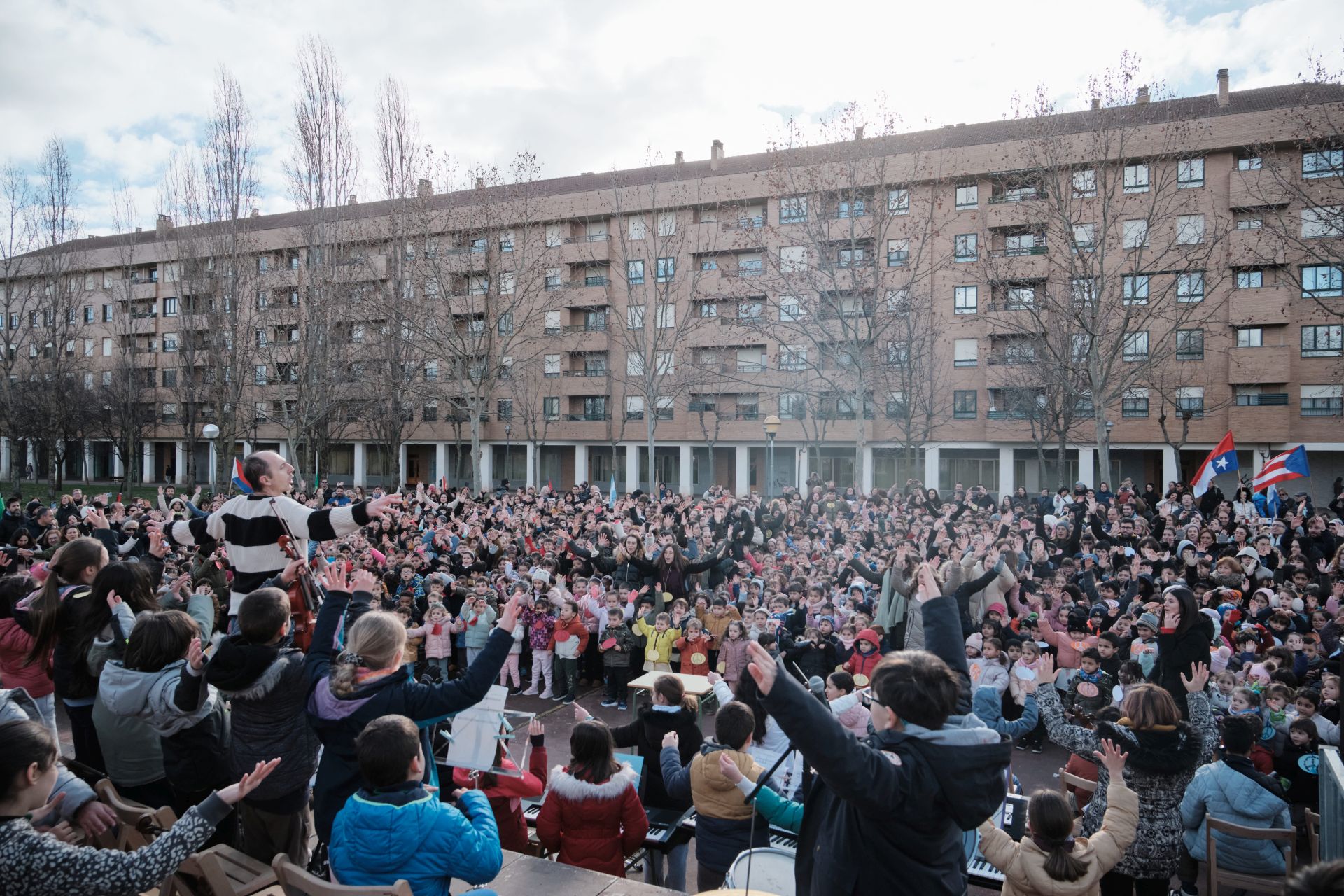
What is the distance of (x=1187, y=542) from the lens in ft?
37.9

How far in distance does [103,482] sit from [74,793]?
188 ft

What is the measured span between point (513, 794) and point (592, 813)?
495 mm

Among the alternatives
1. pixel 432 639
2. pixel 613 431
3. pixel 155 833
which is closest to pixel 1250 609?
pixel 432 639

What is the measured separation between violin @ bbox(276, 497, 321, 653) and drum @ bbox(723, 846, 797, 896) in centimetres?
246

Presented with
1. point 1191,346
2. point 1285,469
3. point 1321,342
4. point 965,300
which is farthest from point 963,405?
point 1285,469

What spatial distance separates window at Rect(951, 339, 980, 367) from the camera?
35125 millimetres

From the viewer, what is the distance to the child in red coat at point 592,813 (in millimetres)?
3996

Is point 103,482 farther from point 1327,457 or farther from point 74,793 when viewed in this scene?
point 1327,457

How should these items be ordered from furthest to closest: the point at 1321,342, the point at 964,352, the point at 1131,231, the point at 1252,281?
the point at 964,352 < the point at 1252,281 < the point at 1321,342 < the point at 1131,231

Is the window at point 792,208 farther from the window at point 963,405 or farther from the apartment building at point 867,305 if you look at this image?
the window at point 963,405

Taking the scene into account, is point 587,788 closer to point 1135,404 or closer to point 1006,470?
point 1006,470

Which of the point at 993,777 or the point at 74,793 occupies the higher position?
the point at 993,777

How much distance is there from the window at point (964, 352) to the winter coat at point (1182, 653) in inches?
1240

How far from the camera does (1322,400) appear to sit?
102 ft
